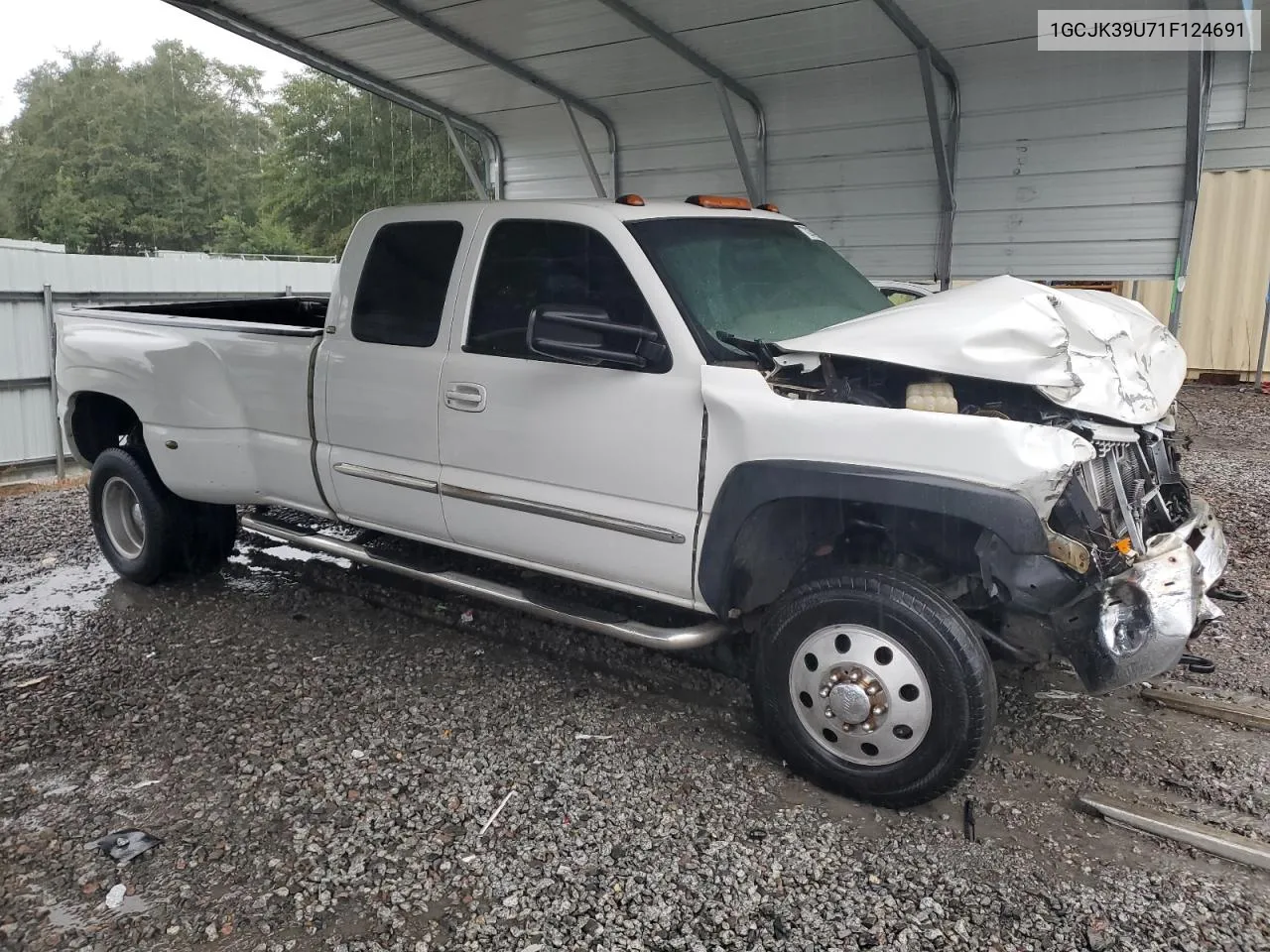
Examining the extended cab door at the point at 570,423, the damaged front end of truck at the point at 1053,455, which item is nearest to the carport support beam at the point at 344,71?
the extended cab door at the point at 570,423

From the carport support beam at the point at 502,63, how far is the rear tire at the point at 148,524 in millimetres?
4082

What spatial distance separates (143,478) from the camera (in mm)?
5461

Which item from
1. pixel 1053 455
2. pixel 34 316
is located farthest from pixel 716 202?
pixel 34 316

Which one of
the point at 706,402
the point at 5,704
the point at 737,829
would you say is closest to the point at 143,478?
the point at 5,704

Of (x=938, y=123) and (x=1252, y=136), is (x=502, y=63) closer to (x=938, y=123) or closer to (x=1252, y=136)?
(x=938, y=123)

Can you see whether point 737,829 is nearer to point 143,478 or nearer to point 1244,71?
point 143,478

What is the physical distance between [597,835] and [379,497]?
2.09 meters

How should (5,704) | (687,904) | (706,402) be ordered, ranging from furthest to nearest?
(5,704) < (706,402) < (687,904)

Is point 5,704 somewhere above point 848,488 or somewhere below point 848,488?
below

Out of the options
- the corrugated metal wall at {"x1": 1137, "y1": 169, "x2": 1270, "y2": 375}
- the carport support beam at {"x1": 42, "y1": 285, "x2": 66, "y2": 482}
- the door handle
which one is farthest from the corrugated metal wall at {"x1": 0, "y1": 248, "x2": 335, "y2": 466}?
the corrugated metal wall at {"x1": 1137, "y1": 169, "x2": 1270, "y2": 375}

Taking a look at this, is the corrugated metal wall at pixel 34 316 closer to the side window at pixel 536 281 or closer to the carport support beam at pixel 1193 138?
the side window at pixel 536 281

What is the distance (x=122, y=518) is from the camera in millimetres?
5859

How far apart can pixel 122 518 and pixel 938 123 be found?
6386 millimetres

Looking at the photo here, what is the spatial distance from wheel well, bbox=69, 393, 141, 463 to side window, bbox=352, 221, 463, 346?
6.61 ft
